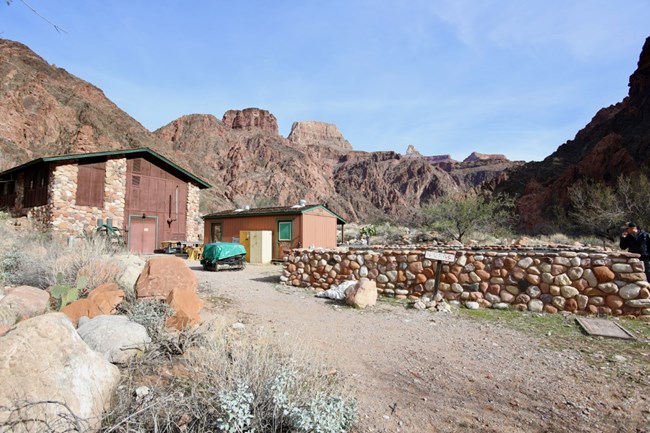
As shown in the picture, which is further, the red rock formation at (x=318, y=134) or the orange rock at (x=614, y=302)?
the red rock formation at (x=318, y=134)

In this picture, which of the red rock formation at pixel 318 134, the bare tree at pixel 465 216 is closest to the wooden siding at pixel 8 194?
the bare tree at pixel 465 216

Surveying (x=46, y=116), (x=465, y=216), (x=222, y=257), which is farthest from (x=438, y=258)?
(x=46, y=116)

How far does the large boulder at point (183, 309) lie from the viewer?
468 centimetres

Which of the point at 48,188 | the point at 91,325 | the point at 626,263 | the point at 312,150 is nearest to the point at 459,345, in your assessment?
the point at 626,263

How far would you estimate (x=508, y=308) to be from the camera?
24.4ft

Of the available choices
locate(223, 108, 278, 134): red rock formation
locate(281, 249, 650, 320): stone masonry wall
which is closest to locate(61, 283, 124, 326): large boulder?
locate(281, 249, 650, 320): stone masonry wall

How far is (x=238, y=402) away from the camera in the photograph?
262 cm

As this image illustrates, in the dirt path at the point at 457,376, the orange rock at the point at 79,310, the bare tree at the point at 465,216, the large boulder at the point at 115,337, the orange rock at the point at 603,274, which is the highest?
the bare tree at the point at 465,216

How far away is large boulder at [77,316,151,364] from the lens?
369cm

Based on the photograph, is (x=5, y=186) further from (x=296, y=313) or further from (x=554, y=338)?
(x=554, y=338)

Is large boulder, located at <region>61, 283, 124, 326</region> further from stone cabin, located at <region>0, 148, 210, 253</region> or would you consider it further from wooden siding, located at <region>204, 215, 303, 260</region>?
stone cabin, located at <region>0, 148, 210, 253</region>

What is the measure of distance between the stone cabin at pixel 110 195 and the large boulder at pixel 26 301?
15.8 m

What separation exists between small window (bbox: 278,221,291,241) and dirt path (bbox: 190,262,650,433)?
12.0m

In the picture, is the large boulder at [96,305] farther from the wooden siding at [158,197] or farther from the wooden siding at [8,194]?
the wooden siding at [8,194]
